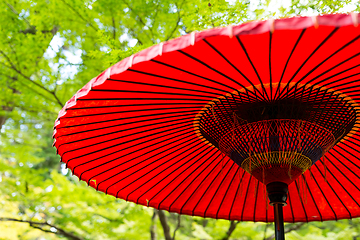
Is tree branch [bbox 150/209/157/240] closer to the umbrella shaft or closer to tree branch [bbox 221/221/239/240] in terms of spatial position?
tree branch [bbox 221/221/239/240]

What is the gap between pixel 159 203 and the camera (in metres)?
2.42

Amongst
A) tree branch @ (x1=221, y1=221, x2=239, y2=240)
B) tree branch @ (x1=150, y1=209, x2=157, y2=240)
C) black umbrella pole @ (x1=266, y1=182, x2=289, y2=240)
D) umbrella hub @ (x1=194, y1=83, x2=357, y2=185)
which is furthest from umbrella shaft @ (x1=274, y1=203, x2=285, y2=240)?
tree branch @ (x1=150, y1=209, x2=157, y2=240)

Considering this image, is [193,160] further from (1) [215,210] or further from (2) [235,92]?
(2) [235,92]

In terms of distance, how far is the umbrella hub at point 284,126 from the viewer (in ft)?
5.71

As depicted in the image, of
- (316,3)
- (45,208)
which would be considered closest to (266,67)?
(316,3)

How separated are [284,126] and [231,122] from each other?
0.29 meters

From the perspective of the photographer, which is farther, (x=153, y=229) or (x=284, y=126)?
(x=153, y=229)

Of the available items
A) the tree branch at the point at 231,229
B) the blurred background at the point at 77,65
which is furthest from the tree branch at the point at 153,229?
the tree branch at the point at 231,229

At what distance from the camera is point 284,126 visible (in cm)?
177

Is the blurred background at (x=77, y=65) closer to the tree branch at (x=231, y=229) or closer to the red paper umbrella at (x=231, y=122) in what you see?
the tree branch at (x=231, y=229)

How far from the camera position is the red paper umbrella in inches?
52.8

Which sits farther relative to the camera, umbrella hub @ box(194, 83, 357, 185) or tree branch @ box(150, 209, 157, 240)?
tree branch @ box(150, 209, 157, 240)

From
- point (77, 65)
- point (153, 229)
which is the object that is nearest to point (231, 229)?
point (153, 229)

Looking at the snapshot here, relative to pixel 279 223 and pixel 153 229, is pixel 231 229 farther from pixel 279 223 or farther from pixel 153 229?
pixel 279 223
